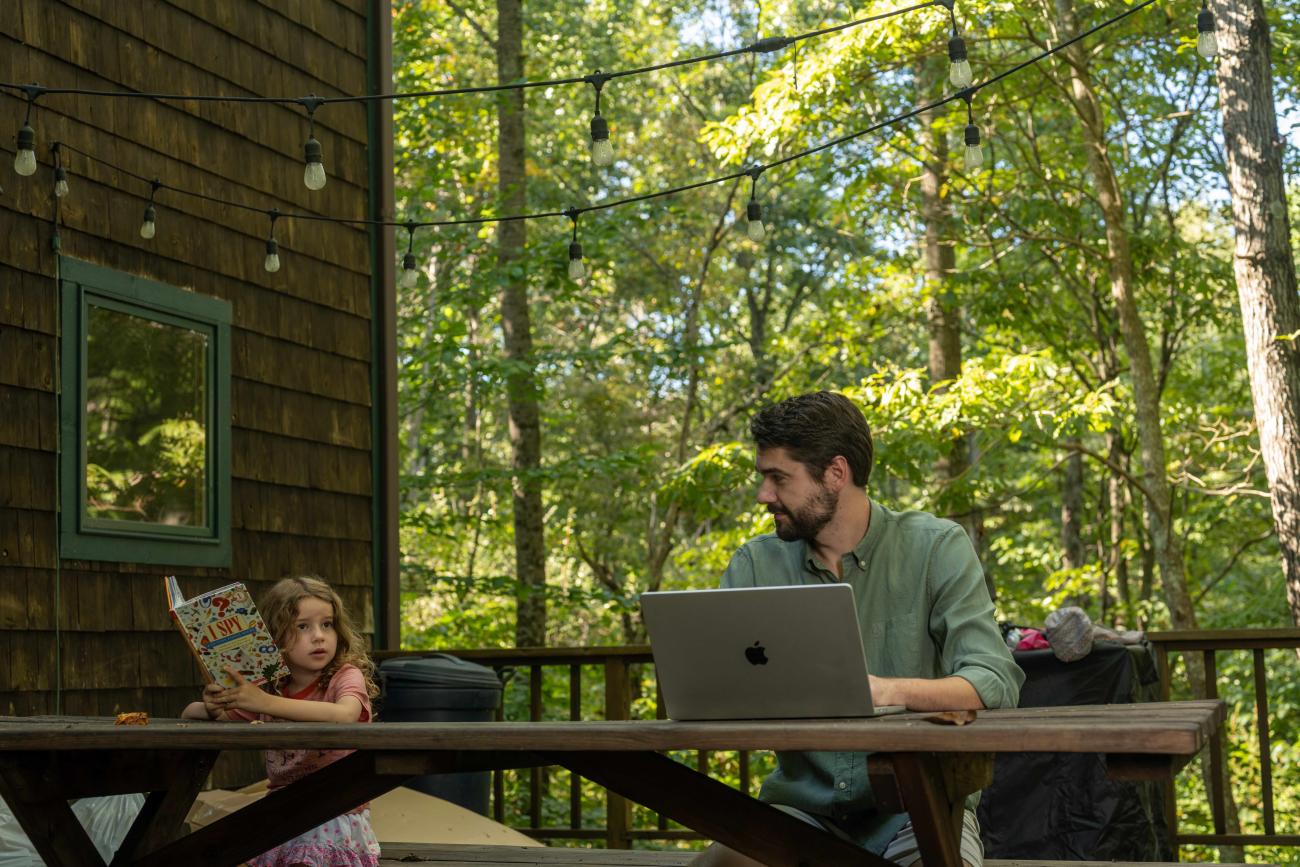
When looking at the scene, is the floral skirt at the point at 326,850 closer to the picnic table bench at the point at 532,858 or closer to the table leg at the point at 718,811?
the picnic table bench at the point at 532,858

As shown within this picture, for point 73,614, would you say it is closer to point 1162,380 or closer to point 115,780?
point 115,780

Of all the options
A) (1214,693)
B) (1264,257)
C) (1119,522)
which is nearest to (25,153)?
(1214,693)

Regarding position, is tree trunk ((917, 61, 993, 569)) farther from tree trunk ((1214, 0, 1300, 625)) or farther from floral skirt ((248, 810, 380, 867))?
floral skirt ((248, 810, 380, 867))

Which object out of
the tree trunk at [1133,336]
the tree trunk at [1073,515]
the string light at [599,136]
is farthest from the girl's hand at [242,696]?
the tree trunk at [1073,515]

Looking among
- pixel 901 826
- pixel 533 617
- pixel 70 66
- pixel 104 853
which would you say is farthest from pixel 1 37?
pixel 533 617

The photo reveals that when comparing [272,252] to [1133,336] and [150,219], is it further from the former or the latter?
[1133,336]

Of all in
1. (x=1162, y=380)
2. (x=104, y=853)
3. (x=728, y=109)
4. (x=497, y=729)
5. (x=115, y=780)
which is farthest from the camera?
(x=728, y=109)

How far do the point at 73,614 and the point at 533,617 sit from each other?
6694 millimetres

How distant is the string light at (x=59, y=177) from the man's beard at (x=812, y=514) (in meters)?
3.14

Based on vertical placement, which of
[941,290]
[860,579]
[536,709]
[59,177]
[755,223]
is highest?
[941,290]

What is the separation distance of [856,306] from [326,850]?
9.36 meters

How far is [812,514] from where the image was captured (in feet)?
8.94

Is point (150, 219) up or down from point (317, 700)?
up

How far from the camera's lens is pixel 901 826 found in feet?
8.48
